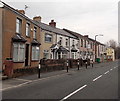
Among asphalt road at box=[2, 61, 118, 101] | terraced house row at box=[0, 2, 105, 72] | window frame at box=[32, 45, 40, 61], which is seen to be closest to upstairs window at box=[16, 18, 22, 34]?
terraced house row at box=[0, 2, 105, 72]

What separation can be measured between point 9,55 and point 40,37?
10.7 meters

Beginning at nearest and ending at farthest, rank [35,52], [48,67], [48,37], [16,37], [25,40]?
[16,37]
[25,40]
[48,67]
[35,52]
[48,37]

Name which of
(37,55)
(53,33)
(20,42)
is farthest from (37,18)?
(20,42)

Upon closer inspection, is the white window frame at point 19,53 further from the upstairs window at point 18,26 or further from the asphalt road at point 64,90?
the asphalt road at point 64,90

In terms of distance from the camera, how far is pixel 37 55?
2594cm

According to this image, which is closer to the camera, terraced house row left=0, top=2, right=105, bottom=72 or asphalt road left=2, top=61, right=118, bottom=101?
asphalt road left=2, top=61, right=118, bottom=101

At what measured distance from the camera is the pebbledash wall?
17.4 metres

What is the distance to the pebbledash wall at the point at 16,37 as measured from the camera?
57.0ft

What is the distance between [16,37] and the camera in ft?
62.7

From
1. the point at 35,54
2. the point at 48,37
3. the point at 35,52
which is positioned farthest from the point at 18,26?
the point at 48,37

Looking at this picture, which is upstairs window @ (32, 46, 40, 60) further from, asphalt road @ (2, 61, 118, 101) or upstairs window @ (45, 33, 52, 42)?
asphalt road @ (2, 61, 118, 101)

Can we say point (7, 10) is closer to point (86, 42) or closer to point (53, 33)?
point (53, 33)

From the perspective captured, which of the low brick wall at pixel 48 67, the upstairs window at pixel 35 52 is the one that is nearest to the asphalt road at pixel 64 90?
the low brick wall at pixel 48 67

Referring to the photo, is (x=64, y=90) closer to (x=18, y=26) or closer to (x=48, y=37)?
(x=18, y=26)
